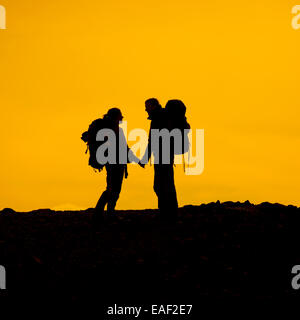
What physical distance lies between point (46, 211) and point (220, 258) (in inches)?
347

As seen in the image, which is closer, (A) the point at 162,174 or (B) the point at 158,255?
(B) the point at 158,255

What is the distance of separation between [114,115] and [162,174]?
1949 mm

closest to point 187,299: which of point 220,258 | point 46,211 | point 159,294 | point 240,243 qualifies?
point 159,294

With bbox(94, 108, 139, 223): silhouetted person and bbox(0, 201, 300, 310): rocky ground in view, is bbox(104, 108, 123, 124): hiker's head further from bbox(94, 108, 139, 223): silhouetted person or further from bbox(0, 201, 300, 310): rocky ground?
bbox(0, 201, 300, 310): rocky ground

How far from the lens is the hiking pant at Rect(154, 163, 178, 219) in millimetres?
21203

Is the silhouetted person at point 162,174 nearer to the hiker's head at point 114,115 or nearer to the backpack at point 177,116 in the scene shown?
the backpack at point 177,116

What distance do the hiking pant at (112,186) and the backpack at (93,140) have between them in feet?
0.96

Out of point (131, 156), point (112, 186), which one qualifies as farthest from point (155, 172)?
A: point (112, 186)

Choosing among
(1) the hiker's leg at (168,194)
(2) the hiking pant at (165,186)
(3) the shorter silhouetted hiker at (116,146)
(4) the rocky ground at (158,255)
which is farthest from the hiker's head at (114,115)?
(4) the rocky ground at (158,255)

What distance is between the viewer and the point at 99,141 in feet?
69.8

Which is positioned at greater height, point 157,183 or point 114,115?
point 114,115

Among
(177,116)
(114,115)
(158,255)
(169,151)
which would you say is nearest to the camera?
(158,255)

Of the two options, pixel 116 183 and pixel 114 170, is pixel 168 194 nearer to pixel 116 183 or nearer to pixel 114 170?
pixel 116 183

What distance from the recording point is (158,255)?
1822 centimetres
